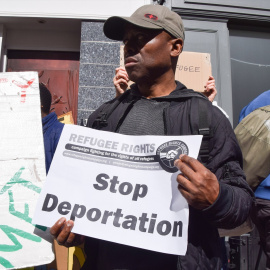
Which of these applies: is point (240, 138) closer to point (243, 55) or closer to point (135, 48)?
point (135, 48)

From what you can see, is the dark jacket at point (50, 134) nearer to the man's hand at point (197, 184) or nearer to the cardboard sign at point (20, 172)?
the cardboard sign at point (20, 172)

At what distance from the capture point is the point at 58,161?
4.20 ft

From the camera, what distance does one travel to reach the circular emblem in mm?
1191

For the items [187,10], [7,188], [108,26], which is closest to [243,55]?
[187,10]

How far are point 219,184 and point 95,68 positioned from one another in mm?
3162

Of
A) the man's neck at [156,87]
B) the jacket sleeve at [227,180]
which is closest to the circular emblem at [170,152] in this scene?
the jacket sleeve at [227,180]

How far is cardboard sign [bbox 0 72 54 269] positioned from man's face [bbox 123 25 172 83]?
0.72m

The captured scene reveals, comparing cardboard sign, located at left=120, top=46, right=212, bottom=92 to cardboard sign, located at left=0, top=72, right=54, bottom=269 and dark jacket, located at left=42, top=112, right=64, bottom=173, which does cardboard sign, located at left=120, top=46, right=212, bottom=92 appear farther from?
cardboard sign, located at left=0, top=72, right=54, bottom=269

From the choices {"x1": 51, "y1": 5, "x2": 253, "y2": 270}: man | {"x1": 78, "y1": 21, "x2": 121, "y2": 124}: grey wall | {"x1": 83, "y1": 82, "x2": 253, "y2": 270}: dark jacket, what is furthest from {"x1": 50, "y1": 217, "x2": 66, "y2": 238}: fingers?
{"x1": 78, "y1": 21, "x2": 121, "y2": 124}: grey wall

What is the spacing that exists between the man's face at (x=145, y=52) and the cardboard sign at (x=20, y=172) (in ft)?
2.36

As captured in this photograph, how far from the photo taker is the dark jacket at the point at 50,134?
255cm

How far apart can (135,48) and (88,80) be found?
262 cm

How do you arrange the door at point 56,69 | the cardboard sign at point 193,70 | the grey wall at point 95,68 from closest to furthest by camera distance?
1. the cardboard sign at point 193,70
2. the grey wall at point 95,68
3. the door at point 56,69

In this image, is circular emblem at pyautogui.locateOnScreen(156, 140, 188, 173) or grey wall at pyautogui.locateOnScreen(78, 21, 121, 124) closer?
circular emblem at pyautogui.locateOnScreen(156, 140, 188, 173)
